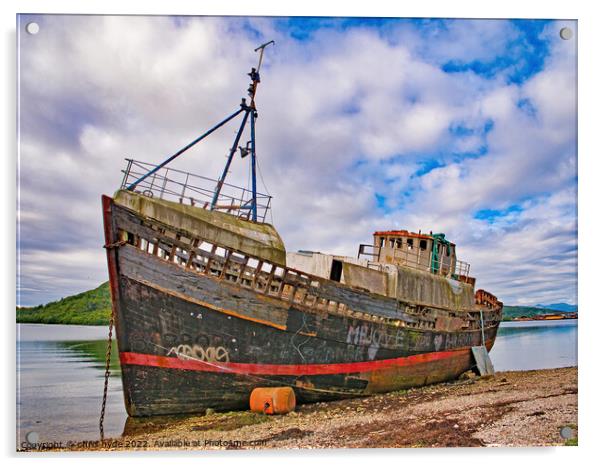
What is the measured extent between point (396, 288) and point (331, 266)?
5.20 feet

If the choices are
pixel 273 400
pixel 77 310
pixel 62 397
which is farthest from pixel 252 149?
pixel 62 397

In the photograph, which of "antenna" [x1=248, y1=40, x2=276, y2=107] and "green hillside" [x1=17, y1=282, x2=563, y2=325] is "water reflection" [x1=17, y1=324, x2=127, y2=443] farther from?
"antenna" [x1=248, y1=40, x2=276, y2=107]

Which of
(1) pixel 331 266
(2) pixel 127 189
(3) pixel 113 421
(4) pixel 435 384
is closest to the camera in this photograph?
(2) pixel 127 189

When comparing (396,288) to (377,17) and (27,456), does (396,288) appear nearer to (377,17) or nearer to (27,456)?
(377,17)

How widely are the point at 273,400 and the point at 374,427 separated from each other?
1.60 m

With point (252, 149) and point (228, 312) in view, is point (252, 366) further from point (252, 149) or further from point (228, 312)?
point (252, 149)

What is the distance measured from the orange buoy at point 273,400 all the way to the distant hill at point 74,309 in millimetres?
3146

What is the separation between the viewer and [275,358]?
756 centimetres

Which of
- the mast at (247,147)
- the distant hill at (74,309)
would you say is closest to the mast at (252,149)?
the mast at (247,147)

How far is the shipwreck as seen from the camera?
23.0 feet

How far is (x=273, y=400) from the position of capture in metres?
7.04

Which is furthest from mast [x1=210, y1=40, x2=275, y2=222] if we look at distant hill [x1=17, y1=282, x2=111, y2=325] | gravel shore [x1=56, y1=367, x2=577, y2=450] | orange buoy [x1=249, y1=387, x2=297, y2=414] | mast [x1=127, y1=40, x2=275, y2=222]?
gravel shore [x1=56, y1=367, x2=577, y2=450]

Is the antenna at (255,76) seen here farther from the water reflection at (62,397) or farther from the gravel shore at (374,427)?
the gravel shore at (374,427)
